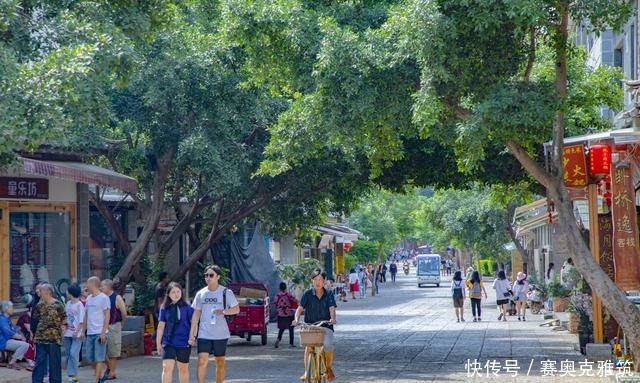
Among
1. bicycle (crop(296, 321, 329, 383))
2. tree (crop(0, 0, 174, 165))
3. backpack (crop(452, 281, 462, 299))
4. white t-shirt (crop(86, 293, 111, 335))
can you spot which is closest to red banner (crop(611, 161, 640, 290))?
bicycle (crop(296, 321, 329, 383))

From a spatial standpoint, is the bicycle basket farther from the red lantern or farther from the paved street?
the red lantern

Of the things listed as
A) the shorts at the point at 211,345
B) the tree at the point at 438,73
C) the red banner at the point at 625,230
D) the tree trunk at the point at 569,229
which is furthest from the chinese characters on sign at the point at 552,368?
the shorts at the point at 211,345

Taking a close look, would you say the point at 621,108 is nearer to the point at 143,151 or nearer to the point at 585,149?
the point at 585,149

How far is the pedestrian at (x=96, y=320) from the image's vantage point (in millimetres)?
17344

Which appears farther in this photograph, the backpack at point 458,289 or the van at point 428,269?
the van at point 428,269

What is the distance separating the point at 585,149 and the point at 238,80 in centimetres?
775

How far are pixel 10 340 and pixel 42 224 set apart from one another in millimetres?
4069

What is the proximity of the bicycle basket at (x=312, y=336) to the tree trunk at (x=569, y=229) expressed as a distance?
12.8ft

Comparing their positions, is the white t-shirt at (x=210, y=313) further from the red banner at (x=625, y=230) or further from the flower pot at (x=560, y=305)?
the flower pot at (x=560, y=305)

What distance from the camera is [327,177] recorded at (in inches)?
979

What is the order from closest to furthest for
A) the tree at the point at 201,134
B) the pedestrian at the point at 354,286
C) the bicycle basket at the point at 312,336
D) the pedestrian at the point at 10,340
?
the bicycle basket at the point at 312,336 < the pedestrian at the point at 10,340 < the tree at the point at 201,134 < the pedestrian at the point at 354,286

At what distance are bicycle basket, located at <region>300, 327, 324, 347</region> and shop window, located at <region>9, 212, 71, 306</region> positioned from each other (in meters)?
8.40

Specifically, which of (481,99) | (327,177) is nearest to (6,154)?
(481,99)

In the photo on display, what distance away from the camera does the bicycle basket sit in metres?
15.9
